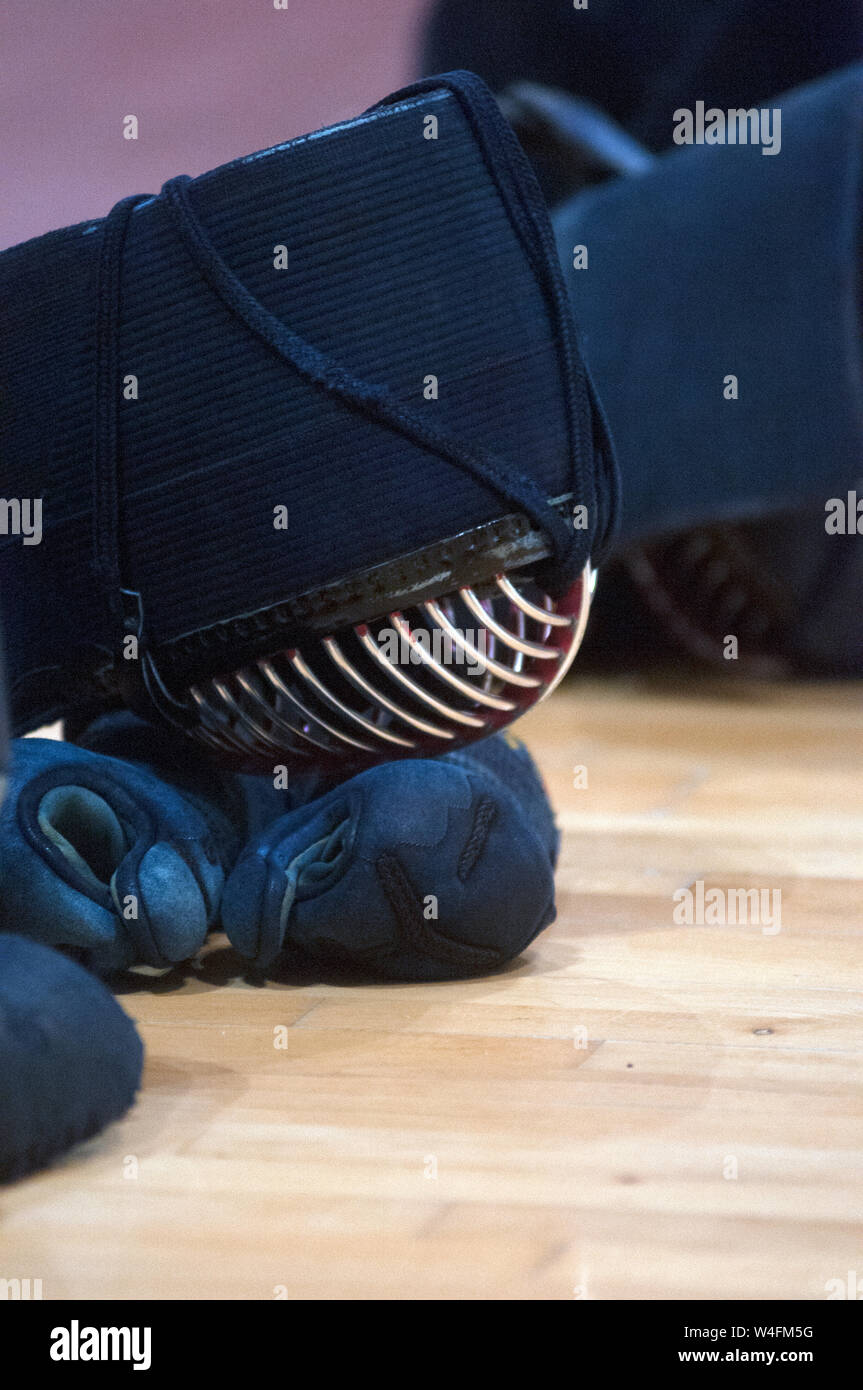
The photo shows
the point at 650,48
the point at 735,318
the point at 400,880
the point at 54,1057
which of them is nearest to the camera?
the point at 54,1057

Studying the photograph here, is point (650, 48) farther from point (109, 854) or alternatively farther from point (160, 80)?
point (109, 854)

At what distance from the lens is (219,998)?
2.14ft

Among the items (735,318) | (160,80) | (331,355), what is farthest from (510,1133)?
(160,80)

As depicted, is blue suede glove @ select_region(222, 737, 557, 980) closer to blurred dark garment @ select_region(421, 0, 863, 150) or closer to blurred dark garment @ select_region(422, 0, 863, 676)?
blurred dark garment @ select_region(422, 0, 863, 676)

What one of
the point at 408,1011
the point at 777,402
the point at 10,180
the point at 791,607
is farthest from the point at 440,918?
the point at 791,607

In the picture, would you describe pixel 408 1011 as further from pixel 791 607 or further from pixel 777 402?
pixel 791 607

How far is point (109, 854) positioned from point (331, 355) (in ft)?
0.75

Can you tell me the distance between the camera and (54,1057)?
0.46 meters

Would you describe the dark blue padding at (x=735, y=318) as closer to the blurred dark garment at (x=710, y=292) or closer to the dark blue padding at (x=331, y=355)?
the blurred dark garment at (x=710, y=292)

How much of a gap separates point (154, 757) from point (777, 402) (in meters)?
0.94

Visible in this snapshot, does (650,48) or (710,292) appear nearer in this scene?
(710,292)

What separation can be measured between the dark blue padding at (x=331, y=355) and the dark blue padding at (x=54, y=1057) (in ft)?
0.67

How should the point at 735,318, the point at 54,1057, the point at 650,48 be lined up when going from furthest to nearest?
the point at 650,48 → the point at 735,318 → the point at 54,1057

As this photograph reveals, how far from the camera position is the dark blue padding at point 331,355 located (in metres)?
0.63
